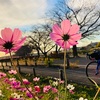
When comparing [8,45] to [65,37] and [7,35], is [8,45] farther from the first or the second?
[65,37]

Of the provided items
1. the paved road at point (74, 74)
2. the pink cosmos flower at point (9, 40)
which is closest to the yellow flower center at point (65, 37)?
the pink cosmos flower at point (9, 40)

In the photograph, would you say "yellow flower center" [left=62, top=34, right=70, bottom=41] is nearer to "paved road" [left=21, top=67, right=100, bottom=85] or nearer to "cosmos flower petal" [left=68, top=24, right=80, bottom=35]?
"cosmos flower petal" [left=68, top=24, right=80, bottom=35]

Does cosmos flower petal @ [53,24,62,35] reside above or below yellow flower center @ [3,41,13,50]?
above

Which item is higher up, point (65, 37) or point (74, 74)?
point (65, 37)

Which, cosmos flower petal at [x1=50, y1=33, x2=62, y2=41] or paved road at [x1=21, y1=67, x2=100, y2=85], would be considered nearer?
cosmos flower petal at [x1=50, y1=33, x2=62, y2=41]

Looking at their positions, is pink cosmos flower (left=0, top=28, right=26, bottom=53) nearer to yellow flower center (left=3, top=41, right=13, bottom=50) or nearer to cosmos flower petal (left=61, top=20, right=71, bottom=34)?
yellow flower center (left=3, top=41, right=13, bottom=50)

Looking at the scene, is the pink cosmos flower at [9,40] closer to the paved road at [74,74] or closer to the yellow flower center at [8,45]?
the yellow flower center at [8,45]

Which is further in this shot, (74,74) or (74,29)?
(74,74)

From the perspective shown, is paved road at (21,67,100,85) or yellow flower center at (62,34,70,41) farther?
paved road at (21,67,100,85)

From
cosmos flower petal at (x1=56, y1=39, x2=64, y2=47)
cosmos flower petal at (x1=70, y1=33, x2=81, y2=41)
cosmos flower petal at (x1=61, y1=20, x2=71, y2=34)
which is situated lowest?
cosmos flower petal at (x1=56, y1=39, x2=64, y2=47)

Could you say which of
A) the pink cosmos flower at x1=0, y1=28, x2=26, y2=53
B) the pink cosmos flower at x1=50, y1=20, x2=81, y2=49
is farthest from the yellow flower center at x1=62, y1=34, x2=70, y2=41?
the pink cosmos flower at x1=0, y1=28, x2=26, y2=53

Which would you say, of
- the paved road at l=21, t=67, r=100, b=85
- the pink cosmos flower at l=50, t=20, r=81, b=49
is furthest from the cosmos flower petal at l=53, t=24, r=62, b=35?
the paved road at l=21, t=67, r=100, b=85

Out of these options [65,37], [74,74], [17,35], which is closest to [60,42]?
[65,37]

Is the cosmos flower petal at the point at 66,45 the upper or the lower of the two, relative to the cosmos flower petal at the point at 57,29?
lower
